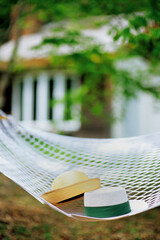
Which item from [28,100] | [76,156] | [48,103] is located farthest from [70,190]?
[28,100]

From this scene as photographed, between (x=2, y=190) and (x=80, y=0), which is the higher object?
(x=80, y=0)

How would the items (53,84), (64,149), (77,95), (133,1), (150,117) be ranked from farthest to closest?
(53,84) < (150,117) < (77,95) < (133,1) < (64,149)

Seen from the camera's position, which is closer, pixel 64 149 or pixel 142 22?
pixel 142 22

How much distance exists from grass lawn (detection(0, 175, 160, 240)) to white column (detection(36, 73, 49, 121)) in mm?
3937

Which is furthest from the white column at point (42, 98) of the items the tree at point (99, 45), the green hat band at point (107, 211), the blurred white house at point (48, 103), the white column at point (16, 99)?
the green hat band at point (107, 211)

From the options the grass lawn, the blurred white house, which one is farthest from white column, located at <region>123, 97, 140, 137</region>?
the grass lawn

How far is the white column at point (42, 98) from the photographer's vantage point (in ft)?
20.8

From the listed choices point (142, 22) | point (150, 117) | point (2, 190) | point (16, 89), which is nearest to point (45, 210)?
point (2, 190)

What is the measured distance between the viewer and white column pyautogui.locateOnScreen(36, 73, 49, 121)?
6336 mm

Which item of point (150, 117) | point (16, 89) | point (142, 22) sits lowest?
point (150, 117)

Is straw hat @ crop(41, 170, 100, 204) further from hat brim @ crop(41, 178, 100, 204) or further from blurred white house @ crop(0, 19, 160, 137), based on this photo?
blurred white house @ crop(0, 19, 160, 137)

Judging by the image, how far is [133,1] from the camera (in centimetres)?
305

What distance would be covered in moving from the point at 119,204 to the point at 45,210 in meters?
1.01

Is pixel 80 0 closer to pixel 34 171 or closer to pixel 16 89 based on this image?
pixel 34 171
